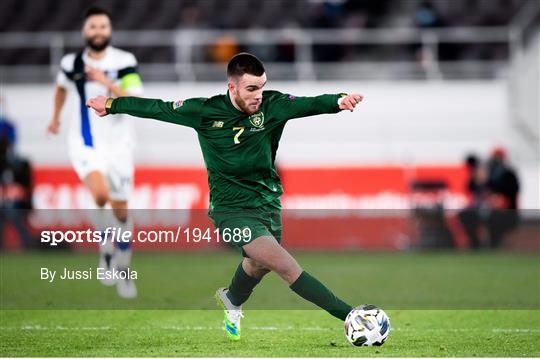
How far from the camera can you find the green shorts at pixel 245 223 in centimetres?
858

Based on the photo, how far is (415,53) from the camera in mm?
24500

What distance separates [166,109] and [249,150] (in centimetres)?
66

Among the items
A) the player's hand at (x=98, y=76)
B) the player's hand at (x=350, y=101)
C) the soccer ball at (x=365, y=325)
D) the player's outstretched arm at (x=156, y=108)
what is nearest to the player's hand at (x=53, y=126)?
Result: the player's hand at (x=98, y=76)

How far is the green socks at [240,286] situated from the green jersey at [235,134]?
0.54m

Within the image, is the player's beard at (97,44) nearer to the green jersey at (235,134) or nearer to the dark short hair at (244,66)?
the green jersey at (235,134)

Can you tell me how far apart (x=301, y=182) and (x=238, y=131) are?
1293 cm

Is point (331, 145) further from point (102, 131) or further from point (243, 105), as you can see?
point (243, 105)

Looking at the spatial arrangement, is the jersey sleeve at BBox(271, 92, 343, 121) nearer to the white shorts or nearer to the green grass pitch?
the green grass pitch

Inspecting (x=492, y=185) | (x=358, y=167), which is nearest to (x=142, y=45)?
(x=358, y=167)

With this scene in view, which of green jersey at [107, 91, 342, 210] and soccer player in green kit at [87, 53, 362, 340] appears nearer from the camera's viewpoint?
soccer player in green kit at [87, 53, 362, 340]

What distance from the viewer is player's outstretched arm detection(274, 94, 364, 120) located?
8391mm

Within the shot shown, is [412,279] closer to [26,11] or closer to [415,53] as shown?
[415,53]

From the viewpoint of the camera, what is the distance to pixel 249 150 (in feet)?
28.8

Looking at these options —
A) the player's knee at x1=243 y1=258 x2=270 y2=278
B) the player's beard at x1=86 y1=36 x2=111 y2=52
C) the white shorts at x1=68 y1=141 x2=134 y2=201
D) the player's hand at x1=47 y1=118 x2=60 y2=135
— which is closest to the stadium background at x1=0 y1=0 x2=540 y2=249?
the white shorts at x1=68 y1=141 x2=134 y2=201
